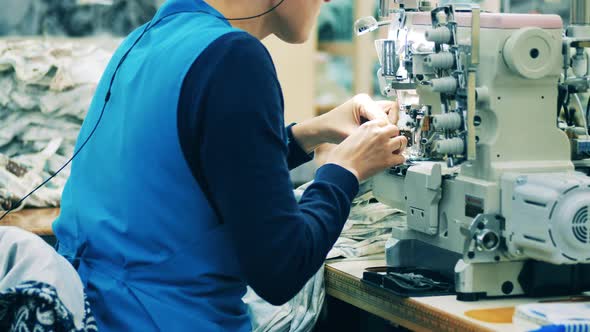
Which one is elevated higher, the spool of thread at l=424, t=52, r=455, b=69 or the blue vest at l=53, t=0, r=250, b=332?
the spool of thread at l=424, t=52, r=455, b=69

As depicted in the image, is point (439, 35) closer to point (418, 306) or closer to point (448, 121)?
point (448, 121)

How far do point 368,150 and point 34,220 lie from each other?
1492 millimetres

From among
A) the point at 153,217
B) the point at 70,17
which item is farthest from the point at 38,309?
the point at 70,17

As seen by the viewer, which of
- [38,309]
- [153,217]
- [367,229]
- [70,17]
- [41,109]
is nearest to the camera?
[38,309]

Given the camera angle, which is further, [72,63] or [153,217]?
[72,63]

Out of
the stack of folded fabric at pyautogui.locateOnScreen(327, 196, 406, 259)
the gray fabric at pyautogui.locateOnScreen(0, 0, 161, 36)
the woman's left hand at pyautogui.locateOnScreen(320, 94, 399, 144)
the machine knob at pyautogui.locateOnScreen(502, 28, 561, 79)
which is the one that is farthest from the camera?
the gray fabric at pyautogui.locateOnScreen(0, 0, 161, 36)

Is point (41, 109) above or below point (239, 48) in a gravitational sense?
below

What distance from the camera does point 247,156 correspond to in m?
1.31

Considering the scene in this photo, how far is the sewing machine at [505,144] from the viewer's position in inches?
63.1

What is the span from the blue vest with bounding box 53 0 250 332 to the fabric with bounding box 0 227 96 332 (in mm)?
79

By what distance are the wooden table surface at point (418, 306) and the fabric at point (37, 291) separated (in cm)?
59

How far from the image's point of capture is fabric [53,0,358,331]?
132 centimetres

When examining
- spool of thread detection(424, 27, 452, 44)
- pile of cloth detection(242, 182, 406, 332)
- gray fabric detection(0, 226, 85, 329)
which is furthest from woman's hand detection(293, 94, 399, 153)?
gray fabric detection(0, 226, 85, 329)

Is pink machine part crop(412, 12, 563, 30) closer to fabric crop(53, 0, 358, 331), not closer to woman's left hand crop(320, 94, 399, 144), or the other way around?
woman's left hand crop(320, 94, 399, 144)
